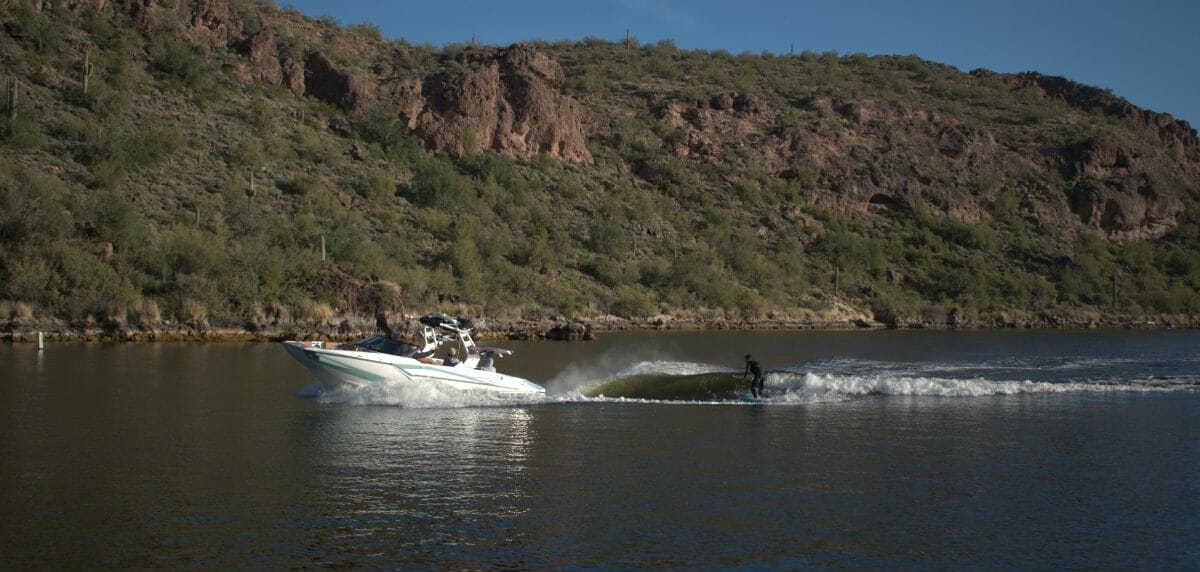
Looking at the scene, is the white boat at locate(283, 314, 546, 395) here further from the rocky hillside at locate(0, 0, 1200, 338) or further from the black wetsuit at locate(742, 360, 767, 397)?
the rocky hillside at locate(0, 0, 1200, 338)

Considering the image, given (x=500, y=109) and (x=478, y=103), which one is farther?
(x=500, y=109)

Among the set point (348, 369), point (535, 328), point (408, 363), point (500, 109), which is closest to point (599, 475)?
point (408, 363)

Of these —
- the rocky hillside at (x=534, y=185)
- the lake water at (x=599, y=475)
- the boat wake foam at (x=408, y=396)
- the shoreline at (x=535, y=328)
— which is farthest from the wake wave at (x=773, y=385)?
the rocky hillside at (x=534, y=185)

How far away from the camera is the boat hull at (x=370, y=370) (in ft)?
81.0

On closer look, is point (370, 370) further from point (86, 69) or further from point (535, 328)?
point (86, 69)

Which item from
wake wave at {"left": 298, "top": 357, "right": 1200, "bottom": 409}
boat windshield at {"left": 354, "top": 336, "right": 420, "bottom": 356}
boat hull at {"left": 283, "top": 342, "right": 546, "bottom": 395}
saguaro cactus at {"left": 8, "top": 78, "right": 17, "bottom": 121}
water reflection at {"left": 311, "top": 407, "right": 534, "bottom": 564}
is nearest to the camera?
water reflection at {"left": 311, "top": 407, "right": 534, "bottom": 564}

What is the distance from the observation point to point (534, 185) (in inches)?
3194

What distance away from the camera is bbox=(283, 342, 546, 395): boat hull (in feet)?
81.0

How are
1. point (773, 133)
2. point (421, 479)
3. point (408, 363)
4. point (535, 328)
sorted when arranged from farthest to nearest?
point (773, 133) < point (535, 328) < point (408, 363) < point (421, 479)

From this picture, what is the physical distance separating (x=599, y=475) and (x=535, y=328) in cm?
4067

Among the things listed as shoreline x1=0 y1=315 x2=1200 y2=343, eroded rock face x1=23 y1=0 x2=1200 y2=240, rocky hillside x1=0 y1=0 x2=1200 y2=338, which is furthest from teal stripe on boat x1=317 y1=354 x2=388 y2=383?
eroded rock face x1=23 y1=0 x2=1200 y2=240

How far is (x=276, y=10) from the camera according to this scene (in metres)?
89.2

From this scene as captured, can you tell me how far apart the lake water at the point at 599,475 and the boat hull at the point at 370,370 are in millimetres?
465

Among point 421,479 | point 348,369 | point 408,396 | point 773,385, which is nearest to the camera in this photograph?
point 421,479
